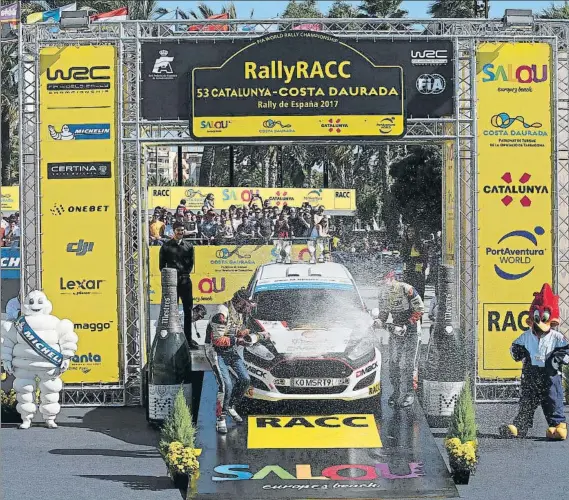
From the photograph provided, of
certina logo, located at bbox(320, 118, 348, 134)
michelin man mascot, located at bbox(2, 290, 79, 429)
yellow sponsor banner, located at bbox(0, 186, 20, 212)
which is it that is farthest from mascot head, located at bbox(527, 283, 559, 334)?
yellow sponsor banner, located at bbox(0, 186, 20, 212)

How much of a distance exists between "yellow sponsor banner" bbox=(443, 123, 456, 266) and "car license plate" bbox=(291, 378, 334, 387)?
9.97ft

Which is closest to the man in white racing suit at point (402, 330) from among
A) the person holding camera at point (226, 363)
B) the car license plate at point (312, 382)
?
the car license plate at point (312, 382)

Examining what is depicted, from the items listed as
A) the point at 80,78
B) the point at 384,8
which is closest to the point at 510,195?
the point at 80,78

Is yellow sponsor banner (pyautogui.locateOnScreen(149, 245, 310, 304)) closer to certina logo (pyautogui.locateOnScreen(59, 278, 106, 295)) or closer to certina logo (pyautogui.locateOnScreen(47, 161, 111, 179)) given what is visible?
certina logo (pyautogui.locateOnScreen(59, 278, 106, 295))

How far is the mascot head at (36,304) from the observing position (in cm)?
1104

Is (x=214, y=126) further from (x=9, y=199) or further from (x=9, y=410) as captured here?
(x=9, y=199)

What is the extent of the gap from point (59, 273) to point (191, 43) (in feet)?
11.2

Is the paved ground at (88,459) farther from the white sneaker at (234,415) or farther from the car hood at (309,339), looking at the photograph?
the car hood at (309,339)

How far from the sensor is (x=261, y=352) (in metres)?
10.4

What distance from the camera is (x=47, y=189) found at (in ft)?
39.6

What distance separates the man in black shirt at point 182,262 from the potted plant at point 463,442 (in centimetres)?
479

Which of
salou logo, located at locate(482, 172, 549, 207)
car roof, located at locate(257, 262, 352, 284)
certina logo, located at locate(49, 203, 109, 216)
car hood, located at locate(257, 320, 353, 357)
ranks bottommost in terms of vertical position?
car hood, located at locate(257, 320, 353, 357)

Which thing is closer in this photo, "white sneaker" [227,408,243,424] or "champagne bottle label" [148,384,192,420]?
"white sneaker" [227,408,243,424]

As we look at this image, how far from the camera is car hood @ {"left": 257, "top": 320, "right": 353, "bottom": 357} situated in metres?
10.2
